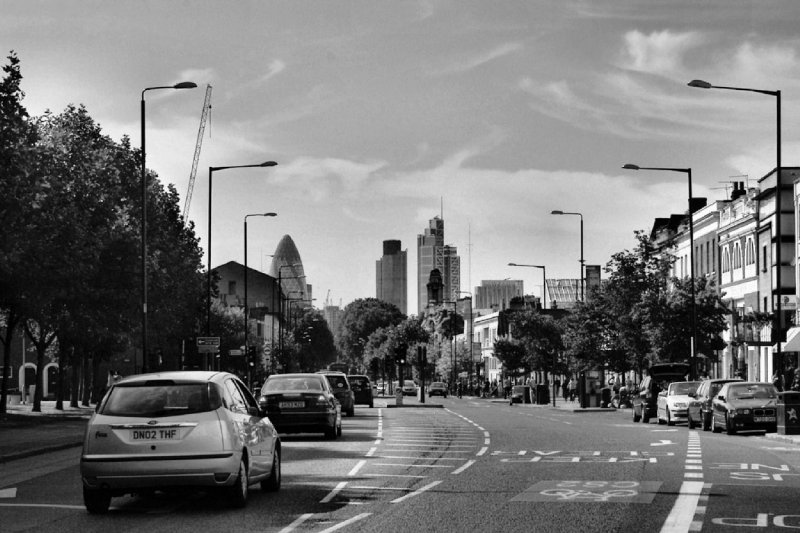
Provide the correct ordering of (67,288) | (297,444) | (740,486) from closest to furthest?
(740,486)
(297,444)
(67,288)

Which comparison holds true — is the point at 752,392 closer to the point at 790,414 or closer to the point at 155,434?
the point at 790,414

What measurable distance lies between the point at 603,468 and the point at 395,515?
27.3 feet

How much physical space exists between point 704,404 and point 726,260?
4119 centimetres

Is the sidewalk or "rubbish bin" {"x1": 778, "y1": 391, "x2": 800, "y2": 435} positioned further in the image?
"rubbish bin" {"x1": 778, "y1": 391, "x2": 800, "y2": 435}

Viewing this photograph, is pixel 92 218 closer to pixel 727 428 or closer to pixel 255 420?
pixel 727 428

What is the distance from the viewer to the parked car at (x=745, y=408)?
38094 mm

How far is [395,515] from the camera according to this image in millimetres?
15438

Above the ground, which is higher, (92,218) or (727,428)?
(92,218)

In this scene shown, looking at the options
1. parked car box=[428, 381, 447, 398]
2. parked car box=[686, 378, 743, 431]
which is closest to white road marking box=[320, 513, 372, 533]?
parked car box=[686, 378, 743, 431]

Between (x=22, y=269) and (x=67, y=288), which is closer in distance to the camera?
(x=22, y=269)

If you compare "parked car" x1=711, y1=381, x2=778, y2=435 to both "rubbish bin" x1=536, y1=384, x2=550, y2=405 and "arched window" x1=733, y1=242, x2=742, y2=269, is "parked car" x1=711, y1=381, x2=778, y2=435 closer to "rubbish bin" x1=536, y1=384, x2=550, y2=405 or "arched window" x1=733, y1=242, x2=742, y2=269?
"arched window" x1=733, y1=242, x2=742, y2=269

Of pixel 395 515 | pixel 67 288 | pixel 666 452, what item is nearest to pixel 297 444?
pixel 666 452

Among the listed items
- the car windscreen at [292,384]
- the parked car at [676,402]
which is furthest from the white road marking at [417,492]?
the parked car at [676,402]

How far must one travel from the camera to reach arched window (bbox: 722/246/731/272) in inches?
3189
